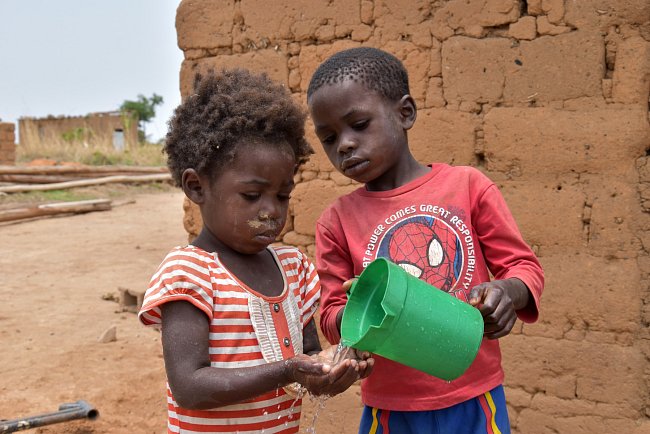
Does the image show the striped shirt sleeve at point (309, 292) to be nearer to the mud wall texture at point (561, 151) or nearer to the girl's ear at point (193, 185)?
the girl's ear at point (193, 185)

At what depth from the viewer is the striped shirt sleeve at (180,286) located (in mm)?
1534

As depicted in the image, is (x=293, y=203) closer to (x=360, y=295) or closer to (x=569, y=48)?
(x=569, y=48)

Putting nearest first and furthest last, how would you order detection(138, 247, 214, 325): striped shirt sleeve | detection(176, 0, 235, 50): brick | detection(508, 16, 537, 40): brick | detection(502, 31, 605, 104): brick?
detection(138, 247, 214, 325): striped shirt sleeve → detection(502, 31, 605, 104): brick → detection(508, 16, 537, 40): brick → detection(176, 0, 235, 50): brick

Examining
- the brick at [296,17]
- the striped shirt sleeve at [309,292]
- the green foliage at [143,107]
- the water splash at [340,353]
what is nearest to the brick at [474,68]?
the brick at [296,17]

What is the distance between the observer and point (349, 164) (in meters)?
1.84

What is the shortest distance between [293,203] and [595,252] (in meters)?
1.48

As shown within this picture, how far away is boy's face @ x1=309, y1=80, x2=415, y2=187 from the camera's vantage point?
184 cm

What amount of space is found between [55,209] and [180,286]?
10.7 meters

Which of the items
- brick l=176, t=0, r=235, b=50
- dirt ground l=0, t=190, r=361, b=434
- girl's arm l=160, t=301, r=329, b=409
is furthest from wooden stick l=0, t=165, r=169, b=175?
girl's arm l=160, t=301, r=329, b=409

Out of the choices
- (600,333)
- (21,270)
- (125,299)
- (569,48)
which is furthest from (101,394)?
(21,270)

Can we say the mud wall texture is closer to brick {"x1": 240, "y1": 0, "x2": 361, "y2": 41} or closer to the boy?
brick {"x1": 240, "y1": 0, "x2": 361, "y2": 41}

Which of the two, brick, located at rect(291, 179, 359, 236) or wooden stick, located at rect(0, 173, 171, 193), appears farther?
wooden stick, located at rect(0, 173, 171, 193)

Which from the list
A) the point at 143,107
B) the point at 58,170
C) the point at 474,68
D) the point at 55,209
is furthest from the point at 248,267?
the point at 143,107

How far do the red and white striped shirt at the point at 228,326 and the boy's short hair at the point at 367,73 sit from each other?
0.58 m
